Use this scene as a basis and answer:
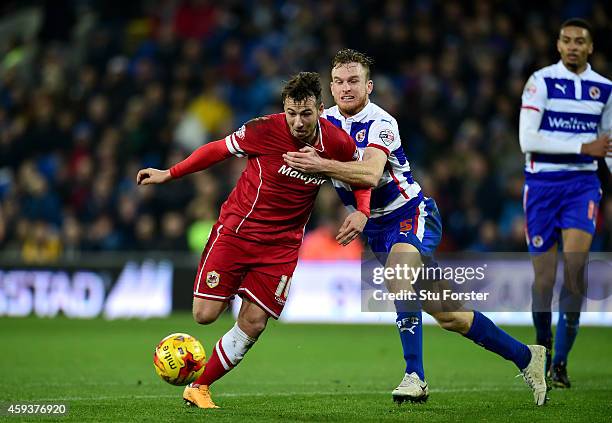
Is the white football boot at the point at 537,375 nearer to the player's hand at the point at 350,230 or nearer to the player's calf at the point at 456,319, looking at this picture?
the player's calf at the point at 456,319

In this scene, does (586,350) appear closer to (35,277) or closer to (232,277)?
(232,277)

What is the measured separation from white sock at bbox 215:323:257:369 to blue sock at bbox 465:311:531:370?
4.91ft

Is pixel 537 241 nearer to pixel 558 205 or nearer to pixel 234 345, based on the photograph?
pixel 558 205

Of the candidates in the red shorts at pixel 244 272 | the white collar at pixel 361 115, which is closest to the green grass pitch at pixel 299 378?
the red shorts at pixel 244 272

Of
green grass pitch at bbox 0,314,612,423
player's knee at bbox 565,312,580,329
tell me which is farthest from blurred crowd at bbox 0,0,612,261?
player's knee at bbox 565,312,580,329

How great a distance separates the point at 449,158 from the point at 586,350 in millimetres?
5160

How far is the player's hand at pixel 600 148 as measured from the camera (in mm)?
7797

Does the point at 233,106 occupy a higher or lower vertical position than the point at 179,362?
higher

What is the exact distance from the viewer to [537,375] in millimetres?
7074

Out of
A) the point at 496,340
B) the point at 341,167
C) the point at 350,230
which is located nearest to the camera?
the point at 350,230

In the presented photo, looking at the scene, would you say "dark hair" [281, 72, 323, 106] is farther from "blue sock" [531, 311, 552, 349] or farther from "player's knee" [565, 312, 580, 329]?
"player's knee" [565, 312, 580, 329]

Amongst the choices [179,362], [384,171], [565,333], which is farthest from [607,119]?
[179,362]

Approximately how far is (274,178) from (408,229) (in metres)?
1.07

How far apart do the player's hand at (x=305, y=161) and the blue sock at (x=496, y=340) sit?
150 centimetres
